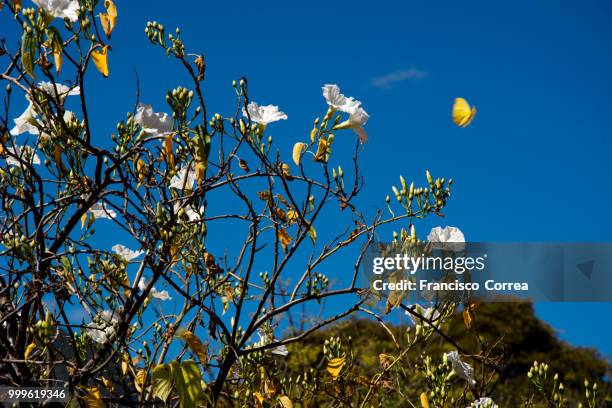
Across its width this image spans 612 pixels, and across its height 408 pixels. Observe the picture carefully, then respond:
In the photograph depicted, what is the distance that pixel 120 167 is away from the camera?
1987 mm

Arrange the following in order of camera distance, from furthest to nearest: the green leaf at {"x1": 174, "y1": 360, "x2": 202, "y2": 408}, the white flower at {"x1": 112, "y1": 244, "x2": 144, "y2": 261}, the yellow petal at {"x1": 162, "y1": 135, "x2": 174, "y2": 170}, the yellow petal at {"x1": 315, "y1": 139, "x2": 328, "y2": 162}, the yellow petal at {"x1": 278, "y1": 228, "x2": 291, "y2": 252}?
the white flower at {"x1": 112, "y1": 244, "x2": 144, "y2": 261} → the yellow petal at {"x1": 278, "y1": 228, "x2": 291, "y2": 252} → the yellow petal at {"x1": 315, "y1": 139, "x2": 328, "y2": 162} → the yellow petal at {"x1": 162, "y1": 135, "x2": 174, "y2": 170} → the green leaf at {"x1": 174, "y1": 360, "x2": 202, "y2": 408}

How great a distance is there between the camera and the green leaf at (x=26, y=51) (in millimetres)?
1864

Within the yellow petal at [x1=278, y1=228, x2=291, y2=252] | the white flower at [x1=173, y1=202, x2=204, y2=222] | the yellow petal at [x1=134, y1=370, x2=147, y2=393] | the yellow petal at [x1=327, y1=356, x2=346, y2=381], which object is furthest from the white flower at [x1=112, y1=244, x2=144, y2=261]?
the yellow petal at [x1=327, y1=356, x2=346, y2=381]

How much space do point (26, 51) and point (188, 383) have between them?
3.11 ft

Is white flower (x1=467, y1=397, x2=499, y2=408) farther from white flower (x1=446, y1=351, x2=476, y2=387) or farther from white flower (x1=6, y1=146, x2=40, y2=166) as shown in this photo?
white flower (x1=6, y1=146, x2=40, y2=166)

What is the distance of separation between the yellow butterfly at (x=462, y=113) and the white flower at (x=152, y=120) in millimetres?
812

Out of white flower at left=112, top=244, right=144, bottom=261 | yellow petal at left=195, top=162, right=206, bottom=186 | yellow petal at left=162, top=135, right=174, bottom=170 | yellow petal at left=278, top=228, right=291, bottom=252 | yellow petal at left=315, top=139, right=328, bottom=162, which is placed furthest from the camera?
white flower at left=112, top=244, right=144, bottom=261

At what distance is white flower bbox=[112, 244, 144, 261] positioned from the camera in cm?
239

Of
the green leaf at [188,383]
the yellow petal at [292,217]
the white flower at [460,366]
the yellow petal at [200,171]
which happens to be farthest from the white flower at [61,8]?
the white flower at [460,366]

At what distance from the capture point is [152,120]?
2059 millimetres

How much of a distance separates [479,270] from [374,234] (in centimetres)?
62

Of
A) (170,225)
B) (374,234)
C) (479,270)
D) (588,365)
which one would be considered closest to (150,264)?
(170,225)

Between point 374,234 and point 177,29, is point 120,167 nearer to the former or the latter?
point 177,29

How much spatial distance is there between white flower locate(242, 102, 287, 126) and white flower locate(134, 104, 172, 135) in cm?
25
